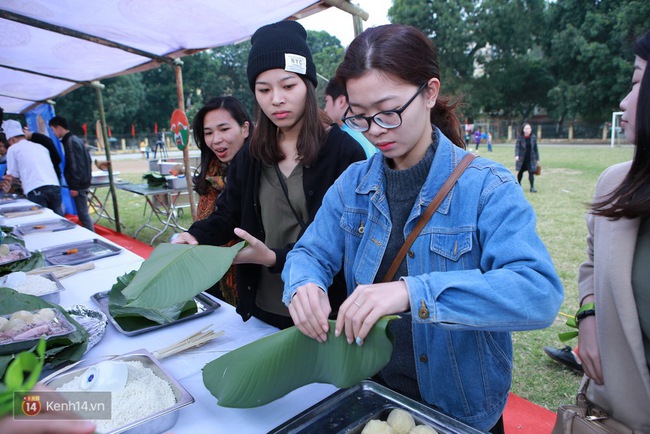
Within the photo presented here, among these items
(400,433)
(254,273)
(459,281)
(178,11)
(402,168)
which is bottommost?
(400,433)

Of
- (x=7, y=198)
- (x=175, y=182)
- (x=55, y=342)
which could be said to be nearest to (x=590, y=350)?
(x=55, y=342)

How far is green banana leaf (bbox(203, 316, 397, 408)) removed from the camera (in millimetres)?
979

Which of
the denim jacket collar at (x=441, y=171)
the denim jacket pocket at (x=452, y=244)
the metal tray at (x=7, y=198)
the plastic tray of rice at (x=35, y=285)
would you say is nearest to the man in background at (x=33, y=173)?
the metal tray at (x=7, y=198)

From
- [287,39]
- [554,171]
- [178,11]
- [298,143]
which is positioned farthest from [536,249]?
[554,171]

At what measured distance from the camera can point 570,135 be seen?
94.4ft

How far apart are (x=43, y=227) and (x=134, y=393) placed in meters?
3.17

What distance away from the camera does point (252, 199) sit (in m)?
1.82

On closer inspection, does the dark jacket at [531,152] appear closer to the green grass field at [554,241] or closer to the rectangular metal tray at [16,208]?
the green grass field at [554,241]

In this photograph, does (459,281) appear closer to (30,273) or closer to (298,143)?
(298,143)

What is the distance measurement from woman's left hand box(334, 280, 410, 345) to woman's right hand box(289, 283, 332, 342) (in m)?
0.10

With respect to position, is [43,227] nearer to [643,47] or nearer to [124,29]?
[124,29]

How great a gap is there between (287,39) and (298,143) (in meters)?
0.41

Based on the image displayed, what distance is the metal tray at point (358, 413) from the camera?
94cm

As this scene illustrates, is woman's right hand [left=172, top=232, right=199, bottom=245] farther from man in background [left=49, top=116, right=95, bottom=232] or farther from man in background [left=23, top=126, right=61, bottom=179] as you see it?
man in background [left=23, top=126, right=61, bottom=179]
